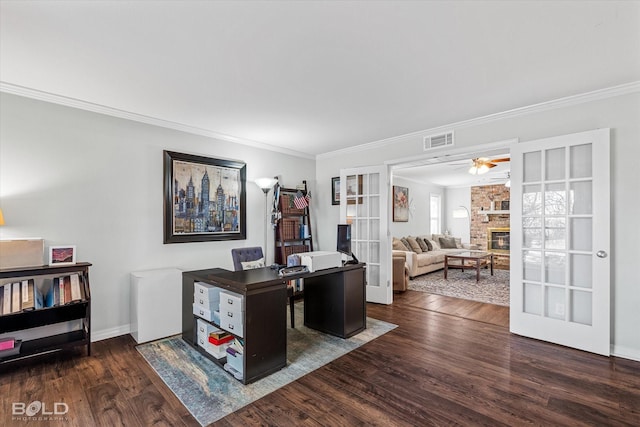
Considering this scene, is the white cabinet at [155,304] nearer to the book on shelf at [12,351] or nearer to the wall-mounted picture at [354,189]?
the book on shelf at [12,351]

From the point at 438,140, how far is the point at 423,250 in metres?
4.32

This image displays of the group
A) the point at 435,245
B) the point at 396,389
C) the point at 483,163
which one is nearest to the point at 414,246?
the point at 435,245

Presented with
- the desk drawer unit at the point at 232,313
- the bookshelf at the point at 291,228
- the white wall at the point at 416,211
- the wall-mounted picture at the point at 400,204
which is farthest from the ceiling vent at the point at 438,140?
the white wall at the point at 416,211

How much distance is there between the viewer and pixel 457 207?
9.98 meters

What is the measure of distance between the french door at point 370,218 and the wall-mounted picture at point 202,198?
1.71 metres

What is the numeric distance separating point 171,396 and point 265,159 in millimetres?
3475

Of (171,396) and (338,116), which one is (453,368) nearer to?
(171,396)

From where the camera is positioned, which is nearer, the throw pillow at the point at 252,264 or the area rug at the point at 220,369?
the area rug at the point at 220,369

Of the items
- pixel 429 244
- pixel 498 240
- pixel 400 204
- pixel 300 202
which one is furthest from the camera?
pixel 498 240

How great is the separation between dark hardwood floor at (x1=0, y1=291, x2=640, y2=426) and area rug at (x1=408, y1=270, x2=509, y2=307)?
1.92m

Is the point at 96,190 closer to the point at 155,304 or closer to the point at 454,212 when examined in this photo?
the point at 155,304

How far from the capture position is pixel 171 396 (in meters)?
2.21

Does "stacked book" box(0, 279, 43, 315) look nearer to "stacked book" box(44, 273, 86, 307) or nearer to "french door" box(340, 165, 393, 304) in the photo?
"stacked book" box(44, 273, 86, 307)

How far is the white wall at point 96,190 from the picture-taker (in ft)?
9.23
